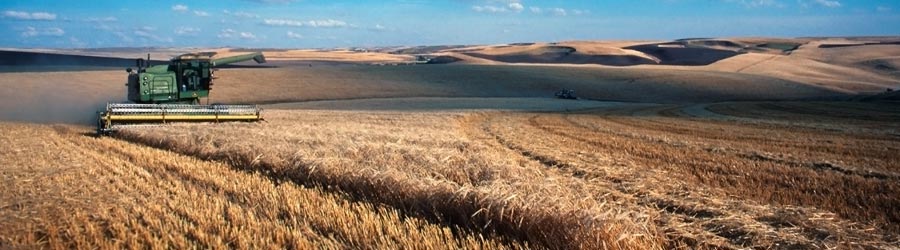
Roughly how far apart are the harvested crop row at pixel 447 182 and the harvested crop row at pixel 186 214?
363 mm

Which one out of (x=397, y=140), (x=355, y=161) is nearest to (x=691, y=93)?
(x=397, y=140)

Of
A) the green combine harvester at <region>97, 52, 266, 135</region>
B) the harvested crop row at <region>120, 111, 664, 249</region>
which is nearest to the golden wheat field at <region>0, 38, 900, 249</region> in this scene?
the harvested crop row at <region>120, 111, 664, 249</region>

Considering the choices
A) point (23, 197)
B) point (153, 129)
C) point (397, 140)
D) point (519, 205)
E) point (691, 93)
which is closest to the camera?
point (519, 205)

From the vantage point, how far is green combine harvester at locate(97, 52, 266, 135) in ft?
54.9

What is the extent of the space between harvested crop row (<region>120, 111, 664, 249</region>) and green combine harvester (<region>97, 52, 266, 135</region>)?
2.97 metres

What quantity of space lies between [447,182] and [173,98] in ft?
55.1

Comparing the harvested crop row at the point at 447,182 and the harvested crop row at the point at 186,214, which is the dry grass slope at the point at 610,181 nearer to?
the harvested crop row at the point at 447,182

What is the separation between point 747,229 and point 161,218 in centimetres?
533

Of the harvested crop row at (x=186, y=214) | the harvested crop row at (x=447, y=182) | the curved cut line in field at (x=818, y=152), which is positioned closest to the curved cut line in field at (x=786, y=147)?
the curved cut line in field at (x=818, y=152)

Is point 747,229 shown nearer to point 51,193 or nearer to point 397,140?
point 51,193

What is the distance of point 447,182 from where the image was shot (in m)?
7.36

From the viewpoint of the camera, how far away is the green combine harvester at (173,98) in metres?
16.7

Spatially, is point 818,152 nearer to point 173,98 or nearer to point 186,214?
point 186,214

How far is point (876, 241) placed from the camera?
5449 millimetres
